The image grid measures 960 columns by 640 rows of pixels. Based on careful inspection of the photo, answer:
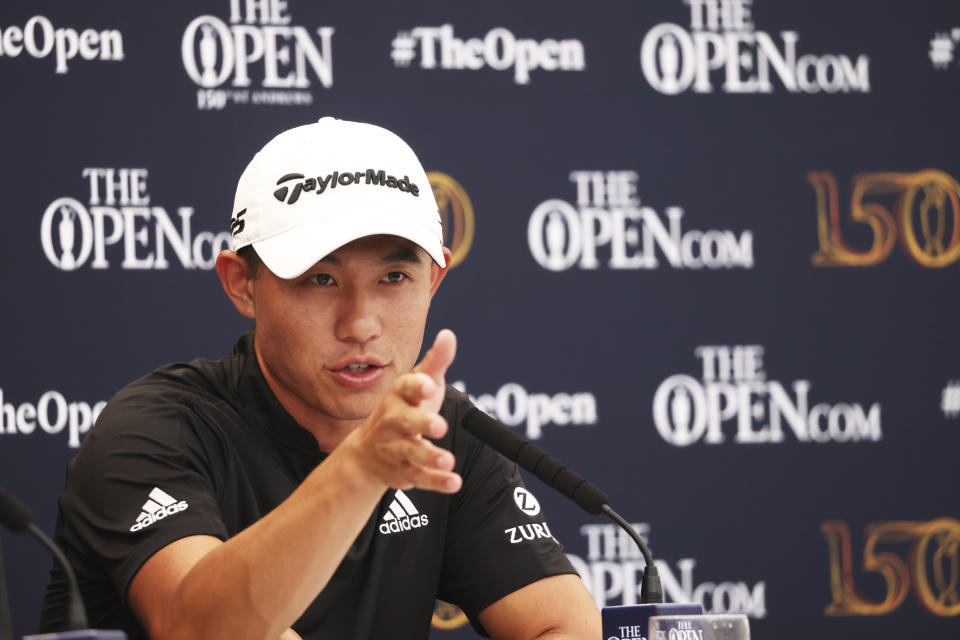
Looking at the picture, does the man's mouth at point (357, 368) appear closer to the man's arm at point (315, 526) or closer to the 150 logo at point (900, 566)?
the man's arm at point (315, 526)

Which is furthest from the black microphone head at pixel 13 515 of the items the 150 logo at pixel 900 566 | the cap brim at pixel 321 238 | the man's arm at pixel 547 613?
the 150 logo at pixel 900 566

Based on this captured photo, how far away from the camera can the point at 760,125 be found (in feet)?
8.87

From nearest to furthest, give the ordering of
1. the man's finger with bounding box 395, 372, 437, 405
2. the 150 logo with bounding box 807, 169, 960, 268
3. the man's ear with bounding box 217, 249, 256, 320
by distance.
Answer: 1. the man's finger with bounding box 395, 372, 437, 405
2. the man's ear with bounding box 217, 249, 256, 320
3. the 150 logo with bounding box 807, 169, 960, 268

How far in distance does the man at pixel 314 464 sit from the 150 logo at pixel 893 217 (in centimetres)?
130

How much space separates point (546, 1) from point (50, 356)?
1.35 meters

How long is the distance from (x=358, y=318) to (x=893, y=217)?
5.79 ft

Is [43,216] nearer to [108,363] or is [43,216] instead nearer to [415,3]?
[108,363]

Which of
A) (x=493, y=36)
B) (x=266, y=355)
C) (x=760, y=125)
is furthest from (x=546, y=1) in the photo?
(x=266, y=355)

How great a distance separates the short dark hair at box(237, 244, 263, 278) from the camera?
1462 mm

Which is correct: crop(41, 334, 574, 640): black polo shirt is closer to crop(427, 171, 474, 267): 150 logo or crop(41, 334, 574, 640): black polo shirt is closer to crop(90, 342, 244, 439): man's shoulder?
crop(90, 342, 244, 439): man's shoulder

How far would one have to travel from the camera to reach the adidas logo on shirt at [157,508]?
1.28m

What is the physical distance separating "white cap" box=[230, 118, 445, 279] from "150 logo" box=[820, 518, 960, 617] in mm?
1562

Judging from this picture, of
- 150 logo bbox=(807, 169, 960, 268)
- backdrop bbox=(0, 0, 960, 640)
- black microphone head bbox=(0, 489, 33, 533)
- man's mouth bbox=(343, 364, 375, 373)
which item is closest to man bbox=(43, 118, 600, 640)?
man's mouth bbox=(343, 364, 375, 373)

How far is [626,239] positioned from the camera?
8.63ft
